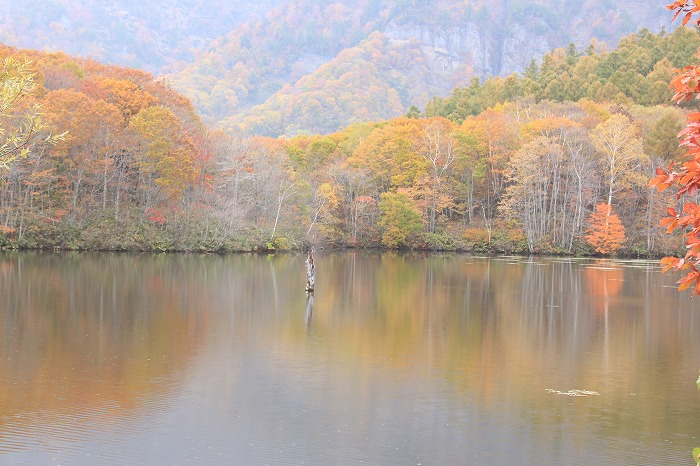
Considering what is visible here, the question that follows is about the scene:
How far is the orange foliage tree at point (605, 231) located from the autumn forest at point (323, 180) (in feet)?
0.35

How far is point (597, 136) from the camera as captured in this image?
61.0 meters

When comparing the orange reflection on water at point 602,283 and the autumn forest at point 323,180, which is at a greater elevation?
the autumn forest at point 323,180

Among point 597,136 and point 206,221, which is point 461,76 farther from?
point 206,221

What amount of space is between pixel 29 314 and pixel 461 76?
147 meters

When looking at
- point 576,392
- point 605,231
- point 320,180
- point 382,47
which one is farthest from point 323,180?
point 382,47

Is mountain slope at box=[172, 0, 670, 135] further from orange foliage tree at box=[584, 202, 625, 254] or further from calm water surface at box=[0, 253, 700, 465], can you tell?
calm water surface at box=[0, 253, 700, 465]

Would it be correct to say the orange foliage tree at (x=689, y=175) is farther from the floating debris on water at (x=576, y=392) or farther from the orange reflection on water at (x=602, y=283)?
the orange reflection on water at (x=602, y=283)

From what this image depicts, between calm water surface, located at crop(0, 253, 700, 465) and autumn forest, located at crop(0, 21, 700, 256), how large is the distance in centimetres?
1891

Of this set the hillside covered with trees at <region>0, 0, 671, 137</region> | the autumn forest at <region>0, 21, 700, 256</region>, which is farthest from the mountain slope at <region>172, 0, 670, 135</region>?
the autumn forest at <region>0, 21, 700, 256</region>

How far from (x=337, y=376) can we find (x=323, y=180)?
53.1 metres

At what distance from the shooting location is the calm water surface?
33.0 ft

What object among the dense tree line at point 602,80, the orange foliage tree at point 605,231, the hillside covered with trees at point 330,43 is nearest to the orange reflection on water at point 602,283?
the orange foliage tree at point 605,231

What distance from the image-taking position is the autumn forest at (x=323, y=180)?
1826 inches

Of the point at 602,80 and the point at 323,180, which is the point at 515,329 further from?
the point at 602,80
